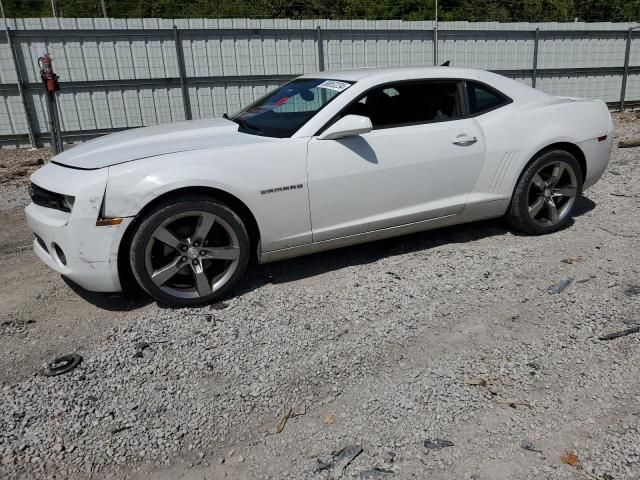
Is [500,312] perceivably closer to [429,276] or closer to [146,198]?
[429,276]

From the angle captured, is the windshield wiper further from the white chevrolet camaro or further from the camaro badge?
the camaro badge

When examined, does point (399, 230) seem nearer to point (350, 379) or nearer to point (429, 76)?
point (429, 76)

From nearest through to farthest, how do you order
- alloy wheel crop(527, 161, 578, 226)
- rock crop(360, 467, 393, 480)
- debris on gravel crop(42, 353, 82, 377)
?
rock crop(360, 467, 393, 480) → debris on gravel crop(42, 353, 82, 377) → alloy wheel crop(527, 161, 578, 226)

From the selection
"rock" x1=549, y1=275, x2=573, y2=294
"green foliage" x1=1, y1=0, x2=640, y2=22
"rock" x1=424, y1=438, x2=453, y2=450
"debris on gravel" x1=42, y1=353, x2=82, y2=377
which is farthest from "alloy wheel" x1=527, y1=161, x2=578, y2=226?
"green foliage" x1=1, y1=0, x2=640, y2=22

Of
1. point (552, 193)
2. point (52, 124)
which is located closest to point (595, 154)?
point (552, 193)

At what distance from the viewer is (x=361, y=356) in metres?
3.07

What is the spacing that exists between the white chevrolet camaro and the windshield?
0.02 m

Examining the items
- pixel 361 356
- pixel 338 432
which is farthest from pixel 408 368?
pixel 338 432

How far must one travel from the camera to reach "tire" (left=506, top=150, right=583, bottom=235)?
4617 millimetres

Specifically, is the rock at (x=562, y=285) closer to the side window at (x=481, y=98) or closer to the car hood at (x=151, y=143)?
the side window at (x=481, y=98)

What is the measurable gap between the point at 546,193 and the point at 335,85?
2.12 metres

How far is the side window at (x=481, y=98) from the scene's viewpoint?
444cm

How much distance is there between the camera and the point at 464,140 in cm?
424

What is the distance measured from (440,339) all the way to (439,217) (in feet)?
4.53
